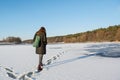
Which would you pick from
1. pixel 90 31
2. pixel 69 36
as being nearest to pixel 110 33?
pixel 90 31

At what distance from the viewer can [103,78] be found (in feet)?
22.0

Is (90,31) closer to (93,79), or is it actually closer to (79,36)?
(79,36)

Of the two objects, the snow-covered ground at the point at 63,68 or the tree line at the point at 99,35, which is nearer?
the snow-covered ground at the point at 63,68

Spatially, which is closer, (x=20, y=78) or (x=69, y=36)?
(x=20, y=78)

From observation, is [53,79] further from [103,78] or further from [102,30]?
[102,30]

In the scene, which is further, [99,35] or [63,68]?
[99,35]

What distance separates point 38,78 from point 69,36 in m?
87.5

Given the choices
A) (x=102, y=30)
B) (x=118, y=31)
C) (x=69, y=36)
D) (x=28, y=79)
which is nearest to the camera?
(x=28, y=79)

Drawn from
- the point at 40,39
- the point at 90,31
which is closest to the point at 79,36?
the point at 90,31

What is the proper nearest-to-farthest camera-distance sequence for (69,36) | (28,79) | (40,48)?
(28,79), (40,48), (69,36)

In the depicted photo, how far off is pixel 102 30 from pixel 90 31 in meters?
4.89

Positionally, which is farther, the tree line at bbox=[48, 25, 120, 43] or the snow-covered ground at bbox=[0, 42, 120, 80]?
the tree line at bbox=[48, 25, 120, 43]

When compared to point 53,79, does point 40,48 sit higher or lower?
higher

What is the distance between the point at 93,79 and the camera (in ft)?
21.5
